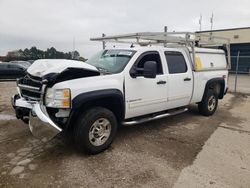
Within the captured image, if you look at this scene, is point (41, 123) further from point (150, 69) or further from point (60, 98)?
point (150, 69)

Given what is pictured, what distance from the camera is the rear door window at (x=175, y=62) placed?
557 centimetres

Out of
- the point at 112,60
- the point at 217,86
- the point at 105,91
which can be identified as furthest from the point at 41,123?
the point at 217,86

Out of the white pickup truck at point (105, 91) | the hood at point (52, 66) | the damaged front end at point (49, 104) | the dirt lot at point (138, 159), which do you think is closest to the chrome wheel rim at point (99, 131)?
the white pickup truck at point (105, 91)

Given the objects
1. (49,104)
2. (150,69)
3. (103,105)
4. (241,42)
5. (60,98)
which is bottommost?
(103,105)

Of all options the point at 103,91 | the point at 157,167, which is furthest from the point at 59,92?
the point at 157,167

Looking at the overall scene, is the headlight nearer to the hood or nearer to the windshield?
the hood

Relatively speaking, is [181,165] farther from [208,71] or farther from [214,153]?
[208,71]

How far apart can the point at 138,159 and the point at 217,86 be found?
4.42m

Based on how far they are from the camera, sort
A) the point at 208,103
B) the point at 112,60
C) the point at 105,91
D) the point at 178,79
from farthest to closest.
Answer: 1. the point at 208,103
2. the point at 178,79
3. the point at 112,60
4. the point at 105,91

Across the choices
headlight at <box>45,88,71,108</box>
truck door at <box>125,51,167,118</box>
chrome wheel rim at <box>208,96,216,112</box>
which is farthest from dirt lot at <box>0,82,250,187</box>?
chrome wheel rim at <box>208,96,216,112</box>

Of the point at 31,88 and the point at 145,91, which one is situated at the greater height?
the point at 31,88

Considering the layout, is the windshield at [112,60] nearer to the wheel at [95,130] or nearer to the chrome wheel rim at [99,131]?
the wheel at [95,130]

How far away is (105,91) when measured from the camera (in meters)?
4.16

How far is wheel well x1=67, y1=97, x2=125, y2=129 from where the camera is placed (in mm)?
3977
